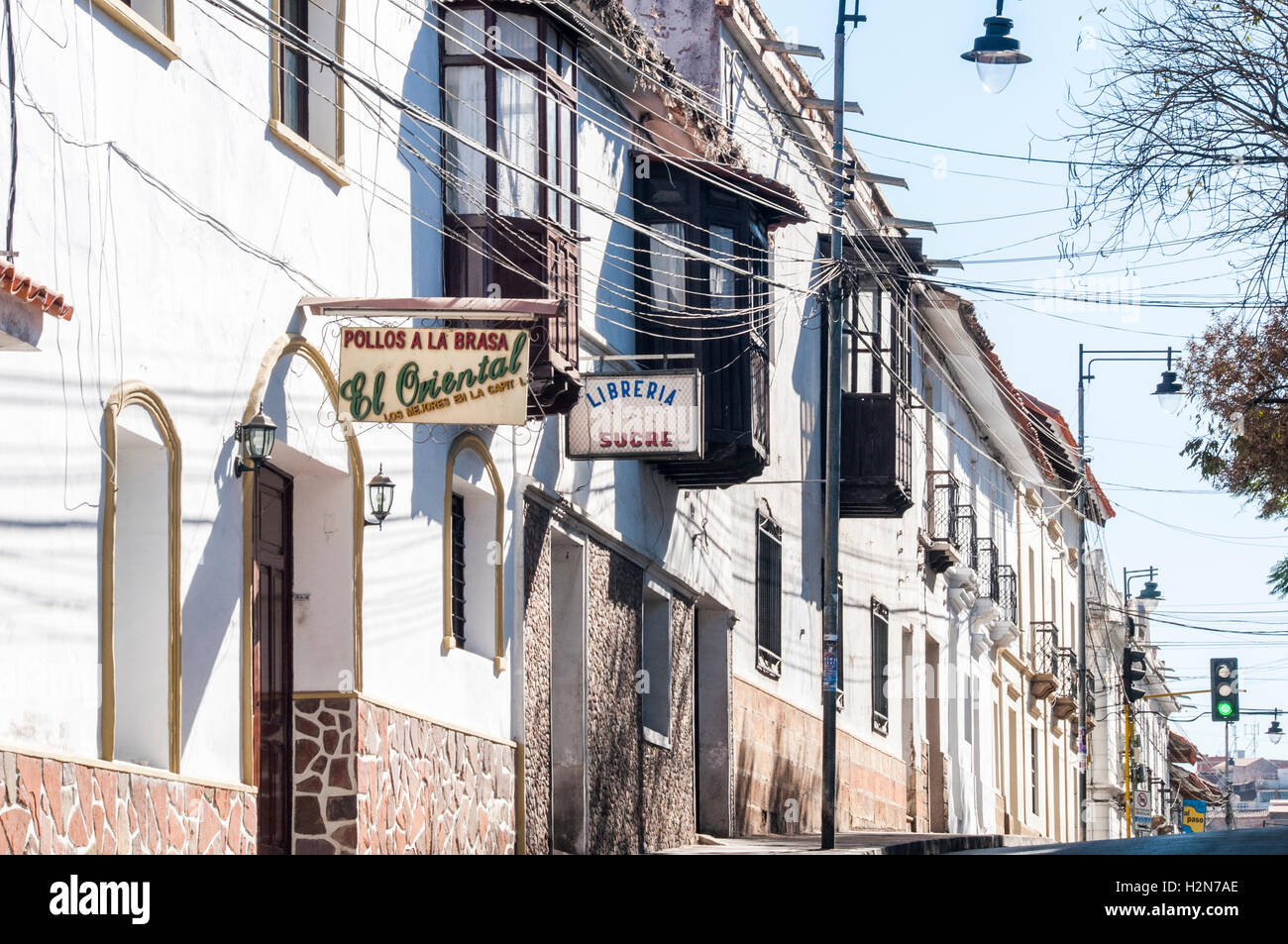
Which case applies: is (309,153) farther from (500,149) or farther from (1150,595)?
(1150,595)

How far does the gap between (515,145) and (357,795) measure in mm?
5462

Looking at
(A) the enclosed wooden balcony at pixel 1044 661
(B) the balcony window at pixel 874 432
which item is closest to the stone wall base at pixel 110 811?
(B) the balcony window at pixel 874 432

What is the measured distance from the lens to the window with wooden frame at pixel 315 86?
13.4 metres

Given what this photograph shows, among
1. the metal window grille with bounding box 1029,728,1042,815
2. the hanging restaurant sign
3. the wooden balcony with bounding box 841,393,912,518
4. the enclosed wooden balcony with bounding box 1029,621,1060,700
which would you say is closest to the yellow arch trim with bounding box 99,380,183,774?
the hanging restaurant sign

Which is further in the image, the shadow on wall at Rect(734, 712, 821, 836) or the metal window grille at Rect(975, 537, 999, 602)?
the metal window grille at Rect(975, 537, 999, 602)

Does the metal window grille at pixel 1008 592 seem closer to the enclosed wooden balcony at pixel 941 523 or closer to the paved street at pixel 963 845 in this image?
the enclosed wooden balcony at pixel 941 523

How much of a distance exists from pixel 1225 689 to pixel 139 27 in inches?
1060

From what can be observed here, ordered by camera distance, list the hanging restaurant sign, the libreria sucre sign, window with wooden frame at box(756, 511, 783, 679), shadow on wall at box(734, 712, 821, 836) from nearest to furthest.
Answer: the libreria sucre sign
the hanging restaurant sign
shadow on wall at box(734, 712, 821, 836)
window with wooden frame at box(756, 511, 783, 679)

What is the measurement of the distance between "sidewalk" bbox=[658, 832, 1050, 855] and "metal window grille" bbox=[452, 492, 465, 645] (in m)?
4.66

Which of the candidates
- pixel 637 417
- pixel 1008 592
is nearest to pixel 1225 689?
pixel 1008 592

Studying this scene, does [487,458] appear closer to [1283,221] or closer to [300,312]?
[300,312]

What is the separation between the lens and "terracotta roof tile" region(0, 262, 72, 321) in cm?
866

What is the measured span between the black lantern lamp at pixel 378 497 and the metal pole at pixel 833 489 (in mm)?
8570

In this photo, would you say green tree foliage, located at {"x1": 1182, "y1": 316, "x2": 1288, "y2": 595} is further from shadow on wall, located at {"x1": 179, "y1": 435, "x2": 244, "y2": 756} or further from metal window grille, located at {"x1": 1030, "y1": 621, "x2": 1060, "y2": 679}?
metal window grille, located at {"x1": 1030, "y1": 621, "x2": 1060, "y2": 679}
